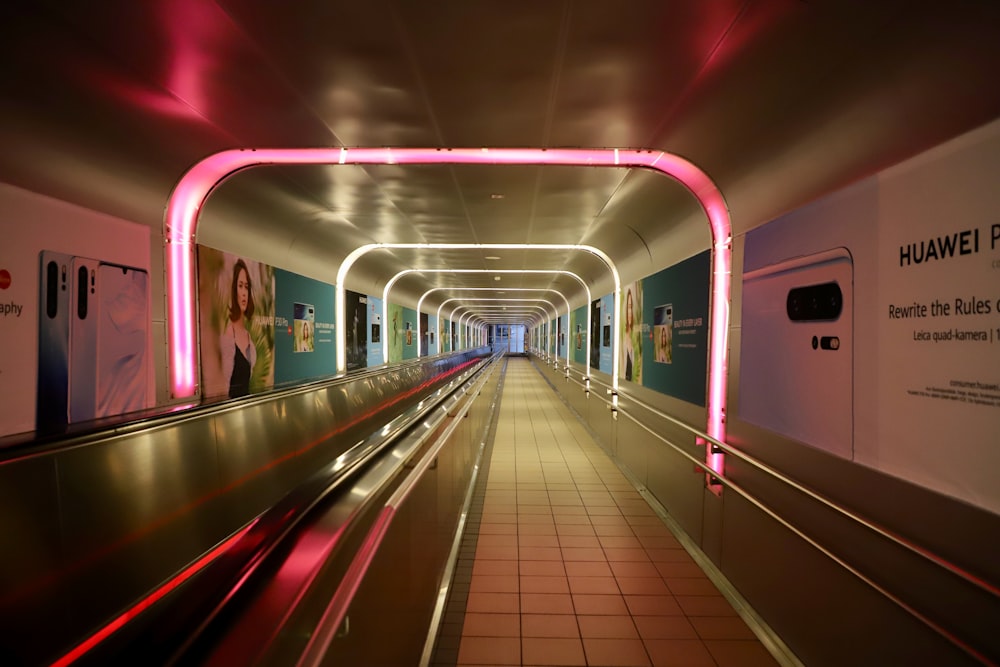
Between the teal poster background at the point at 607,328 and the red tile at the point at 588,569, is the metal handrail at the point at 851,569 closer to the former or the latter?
the red tile at the point at 588,569

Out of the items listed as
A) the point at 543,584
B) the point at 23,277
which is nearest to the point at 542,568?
the point at 543,584

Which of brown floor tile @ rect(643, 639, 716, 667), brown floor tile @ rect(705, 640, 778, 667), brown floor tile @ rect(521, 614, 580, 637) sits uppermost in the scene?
brown floor tile @ rect(521, 614, 580, 637)

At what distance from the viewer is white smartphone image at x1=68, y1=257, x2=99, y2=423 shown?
3023mm

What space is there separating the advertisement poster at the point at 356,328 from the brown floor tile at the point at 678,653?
23.5ft

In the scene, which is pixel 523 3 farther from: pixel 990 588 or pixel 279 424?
pixel 279 424

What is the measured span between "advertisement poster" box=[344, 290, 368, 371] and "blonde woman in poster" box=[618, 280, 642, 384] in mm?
5065

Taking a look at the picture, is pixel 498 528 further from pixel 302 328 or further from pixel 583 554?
pixel 302 328

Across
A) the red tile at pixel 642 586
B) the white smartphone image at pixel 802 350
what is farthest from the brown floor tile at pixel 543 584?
the white smartphone image at pixel 802 350

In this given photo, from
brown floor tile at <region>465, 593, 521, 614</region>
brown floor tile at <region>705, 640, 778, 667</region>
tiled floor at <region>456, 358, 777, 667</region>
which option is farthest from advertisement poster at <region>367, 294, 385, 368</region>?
brown floor tile at <region>705, 640, 778, 667</region>

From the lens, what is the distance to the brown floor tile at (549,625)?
2797 mm

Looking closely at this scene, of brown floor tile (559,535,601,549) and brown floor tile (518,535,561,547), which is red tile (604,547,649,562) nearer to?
brown floor tile (559,535,601,549)

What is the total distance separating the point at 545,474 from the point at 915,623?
4.27m

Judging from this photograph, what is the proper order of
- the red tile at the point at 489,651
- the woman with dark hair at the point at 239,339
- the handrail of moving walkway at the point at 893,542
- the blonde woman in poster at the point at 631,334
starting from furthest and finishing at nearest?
the blonde woman in poster at the point at 631,334, the woman with dark hair at the point at 239,339, the red tile at the point at 489,651, the handrail of moving walkway at the point at 893,542

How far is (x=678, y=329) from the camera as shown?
453 cm
